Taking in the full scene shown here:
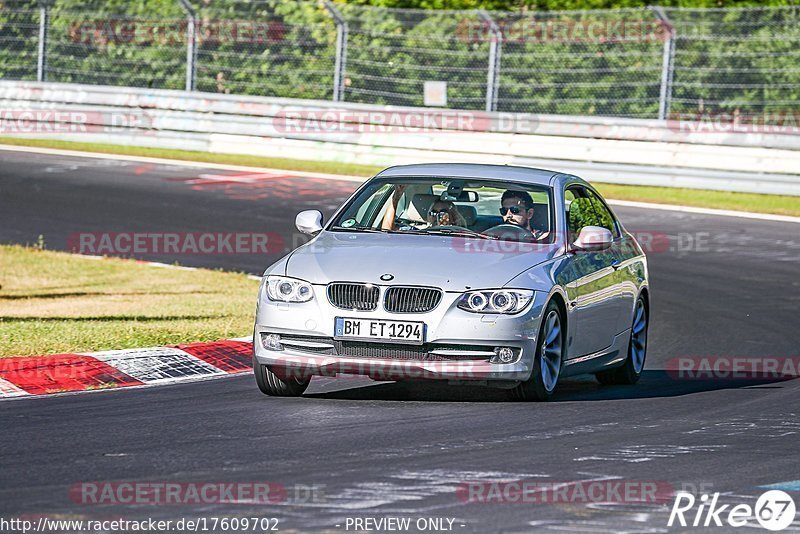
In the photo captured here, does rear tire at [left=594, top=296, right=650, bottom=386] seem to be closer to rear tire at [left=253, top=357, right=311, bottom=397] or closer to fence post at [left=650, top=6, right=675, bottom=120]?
rear tire at [left=253, top=357, right=311, bottom=397]

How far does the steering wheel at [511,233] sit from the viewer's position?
10000 millimetres

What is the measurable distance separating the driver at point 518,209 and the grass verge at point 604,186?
12.3 metres

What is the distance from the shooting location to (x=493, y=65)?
25422 mm

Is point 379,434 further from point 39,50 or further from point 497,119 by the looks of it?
point 39,50

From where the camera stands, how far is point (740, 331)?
1344cm

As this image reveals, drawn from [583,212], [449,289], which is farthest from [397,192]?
[449,289]

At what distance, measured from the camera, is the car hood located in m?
9.03

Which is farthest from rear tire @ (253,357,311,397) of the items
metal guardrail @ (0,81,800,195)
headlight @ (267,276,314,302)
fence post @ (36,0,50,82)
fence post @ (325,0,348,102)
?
fence post @ (36,0,50,82)

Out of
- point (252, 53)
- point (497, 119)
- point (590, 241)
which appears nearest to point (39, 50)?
point (252, 53)

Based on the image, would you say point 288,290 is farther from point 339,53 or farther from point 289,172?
point 339,53

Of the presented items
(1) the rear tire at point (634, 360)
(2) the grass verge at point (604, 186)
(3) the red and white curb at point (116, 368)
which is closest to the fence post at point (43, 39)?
(2) the grass verge at point (604, 186)

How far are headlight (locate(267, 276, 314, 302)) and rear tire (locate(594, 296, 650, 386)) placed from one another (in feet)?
8.59

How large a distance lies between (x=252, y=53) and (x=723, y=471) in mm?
21298
